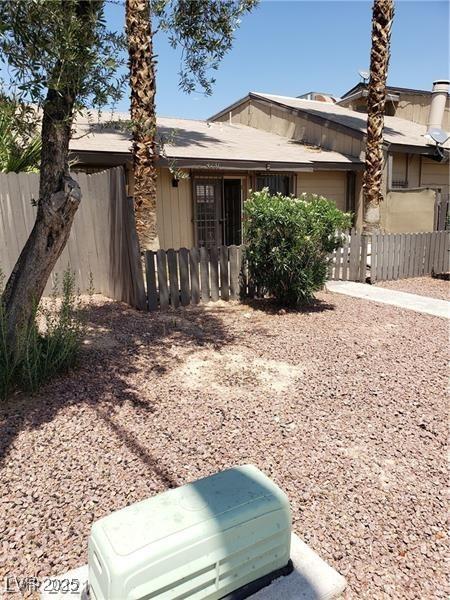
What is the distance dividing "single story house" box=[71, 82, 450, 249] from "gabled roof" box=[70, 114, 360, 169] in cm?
3

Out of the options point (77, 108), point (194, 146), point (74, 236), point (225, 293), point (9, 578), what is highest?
point (194, 146)

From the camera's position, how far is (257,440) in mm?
3348

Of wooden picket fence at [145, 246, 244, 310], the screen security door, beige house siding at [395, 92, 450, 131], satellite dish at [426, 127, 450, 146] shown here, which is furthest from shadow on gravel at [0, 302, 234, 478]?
beige house siding at [395, 92, 450, 131]

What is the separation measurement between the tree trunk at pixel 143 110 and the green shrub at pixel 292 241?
2.18 metres

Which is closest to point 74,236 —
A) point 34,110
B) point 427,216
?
point 34,110

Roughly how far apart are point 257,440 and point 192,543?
169 cm

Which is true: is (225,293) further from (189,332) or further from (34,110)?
(34,110)

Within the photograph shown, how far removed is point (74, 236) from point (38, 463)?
16.6 ft

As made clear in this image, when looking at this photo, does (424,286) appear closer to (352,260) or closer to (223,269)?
(352,260)

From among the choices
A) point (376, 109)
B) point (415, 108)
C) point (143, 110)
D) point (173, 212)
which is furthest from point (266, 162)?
point (415, 108)

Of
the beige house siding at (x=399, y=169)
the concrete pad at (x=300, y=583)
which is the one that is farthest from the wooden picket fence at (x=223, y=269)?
the beige house siding at (x=399, y=169)

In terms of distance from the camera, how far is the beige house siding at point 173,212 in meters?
11.2

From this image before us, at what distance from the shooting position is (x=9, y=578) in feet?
7.03

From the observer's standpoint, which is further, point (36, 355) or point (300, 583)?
point (36, 355)
